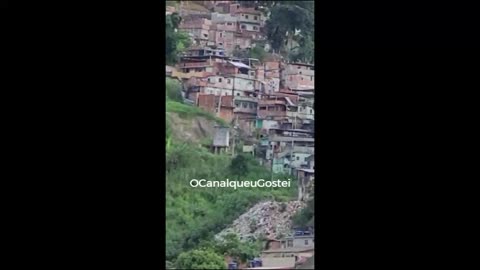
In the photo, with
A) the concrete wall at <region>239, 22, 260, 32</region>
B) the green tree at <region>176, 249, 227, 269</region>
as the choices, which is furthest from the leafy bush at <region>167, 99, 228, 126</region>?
the green tree at <region>176, 249, 227, 269</region>

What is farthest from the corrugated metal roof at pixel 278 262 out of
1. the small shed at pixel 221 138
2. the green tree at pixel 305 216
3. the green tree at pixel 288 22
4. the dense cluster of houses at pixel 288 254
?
the green tree at pixel 288 22

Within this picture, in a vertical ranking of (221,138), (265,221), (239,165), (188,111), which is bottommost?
(265,221)

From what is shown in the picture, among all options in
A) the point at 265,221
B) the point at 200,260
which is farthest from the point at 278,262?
the point at 200,260

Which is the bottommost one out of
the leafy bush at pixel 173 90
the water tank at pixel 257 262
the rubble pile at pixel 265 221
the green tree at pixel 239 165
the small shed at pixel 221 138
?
the water tank at pixel 257 262

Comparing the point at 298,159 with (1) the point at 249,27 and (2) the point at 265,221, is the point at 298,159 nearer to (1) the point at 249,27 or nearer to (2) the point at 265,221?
(2) the point at 265,221

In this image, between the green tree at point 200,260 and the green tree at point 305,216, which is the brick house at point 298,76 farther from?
the green tree at point 200,260
